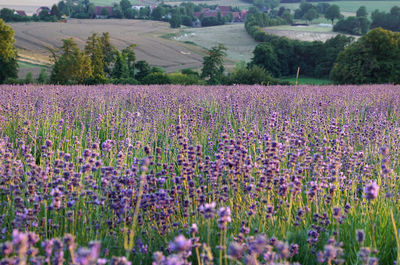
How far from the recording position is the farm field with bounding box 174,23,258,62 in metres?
53.1

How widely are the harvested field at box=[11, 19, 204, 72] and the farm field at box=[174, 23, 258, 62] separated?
3865 millimetres

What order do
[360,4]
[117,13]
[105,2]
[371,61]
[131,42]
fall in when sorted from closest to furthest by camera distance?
[371,61] → [131,42] → [117,13] → [360,4] → [105,2]

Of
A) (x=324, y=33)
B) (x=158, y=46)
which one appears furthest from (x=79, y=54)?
(x=324, y=33)

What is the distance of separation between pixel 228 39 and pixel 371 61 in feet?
116

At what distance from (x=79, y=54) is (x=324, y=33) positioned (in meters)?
45.3

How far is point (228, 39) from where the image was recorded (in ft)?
202

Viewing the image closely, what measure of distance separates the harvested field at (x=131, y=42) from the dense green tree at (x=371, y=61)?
1834 centimetres

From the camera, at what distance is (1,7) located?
67375mm

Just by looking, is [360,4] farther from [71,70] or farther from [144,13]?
[71,70]

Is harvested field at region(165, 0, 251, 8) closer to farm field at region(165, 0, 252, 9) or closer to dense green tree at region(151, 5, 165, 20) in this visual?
farm field at region(165, 0, 252, 9)

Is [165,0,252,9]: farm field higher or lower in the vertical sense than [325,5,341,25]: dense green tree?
higher

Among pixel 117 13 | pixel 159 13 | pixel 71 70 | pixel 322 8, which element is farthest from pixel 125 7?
pixel 71 70

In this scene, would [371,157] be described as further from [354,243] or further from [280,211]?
[354,243]

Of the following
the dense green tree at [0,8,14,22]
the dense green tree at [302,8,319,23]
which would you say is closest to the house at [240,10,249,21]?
the dense green tree at [302,8,319,23]
